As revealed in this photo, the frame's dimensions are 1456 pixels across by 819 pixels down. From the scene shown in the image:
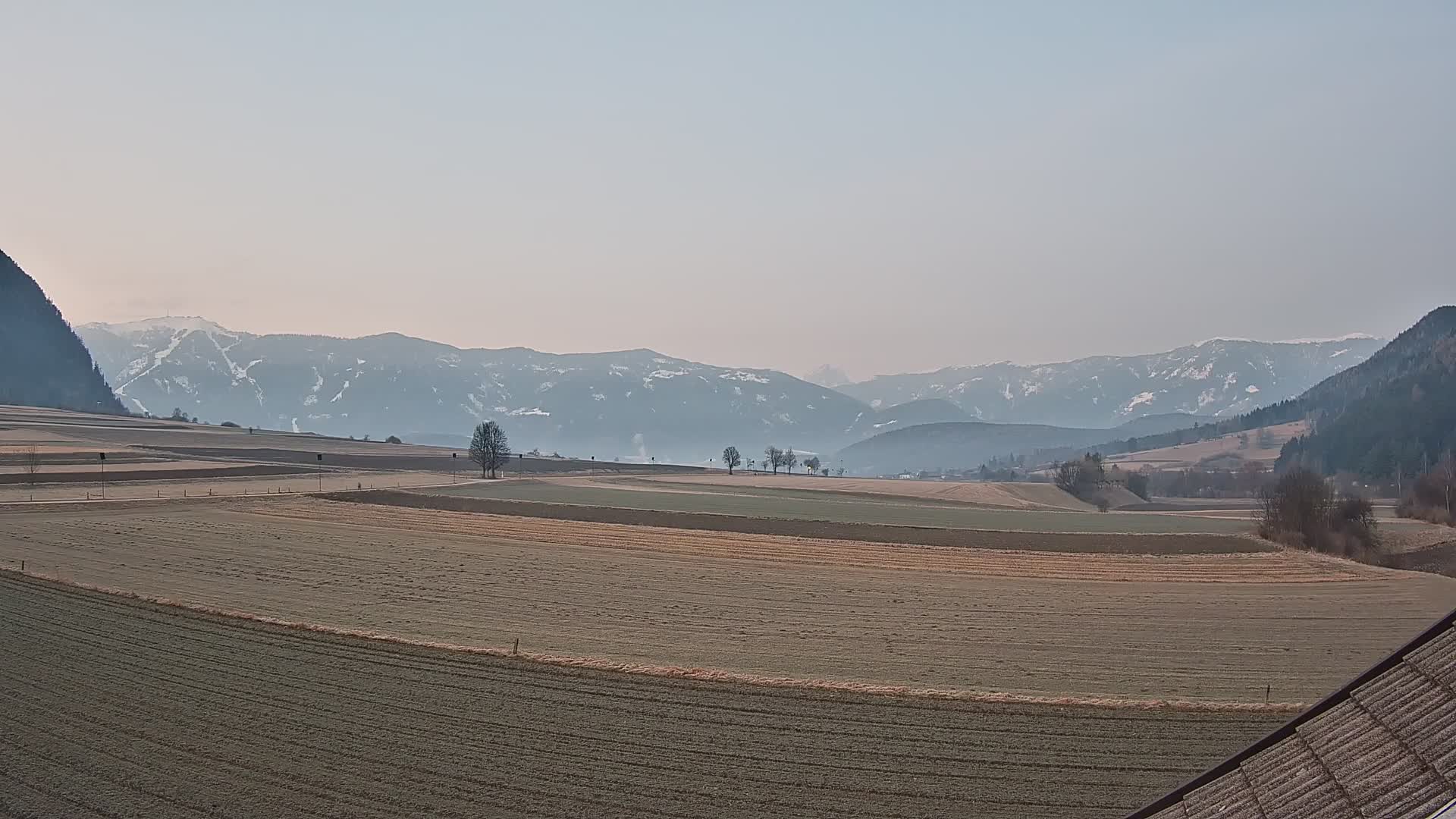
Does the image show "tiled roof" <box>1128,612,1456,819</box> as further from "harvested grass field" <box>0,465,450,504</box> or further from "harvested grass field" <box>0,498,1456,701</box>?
"harvested grass field" <box>0,465,450,504</box>

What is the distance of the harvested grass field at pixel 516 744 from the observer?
15688 millimetres

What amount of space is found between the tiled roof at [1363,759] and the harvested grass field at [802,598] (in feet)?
34.7

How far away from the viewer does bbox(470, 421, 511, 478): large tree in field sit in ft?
408

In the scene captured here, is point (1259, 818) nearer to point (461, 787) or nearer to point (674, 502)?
point (461, 787)

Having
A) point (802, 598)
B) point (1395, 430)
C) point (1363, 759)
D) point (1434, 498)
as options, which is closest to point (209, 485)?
point (802, 598)

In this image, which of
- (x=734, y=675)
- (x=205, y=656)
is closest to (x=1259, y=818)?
(x=734, y=675)

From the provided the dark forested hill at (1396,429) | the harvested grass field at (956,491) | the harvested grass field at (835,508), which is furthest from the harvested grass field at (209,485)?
the dark forested hill at (1396,429)

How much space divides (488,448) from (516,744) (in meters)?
111

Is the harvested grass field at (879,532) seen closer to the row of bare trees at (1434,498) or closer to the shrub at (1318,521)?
the shrub at (1318,521)

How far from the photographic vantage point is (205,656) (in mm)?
24094

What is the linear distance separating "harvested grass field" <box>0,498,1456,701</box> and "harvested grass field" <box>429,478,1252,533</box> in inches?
660

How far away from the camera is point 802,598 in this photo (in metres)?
35.5

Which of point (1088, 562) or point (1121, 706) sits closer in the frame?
point (1121, 706)

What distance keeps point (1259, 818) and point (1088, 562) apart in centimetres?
4051
